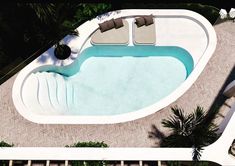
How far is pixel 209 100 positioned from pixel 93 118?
6.94 metres

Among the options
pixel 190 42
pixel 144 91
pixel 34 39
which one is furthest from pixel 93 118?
pixel 190 42

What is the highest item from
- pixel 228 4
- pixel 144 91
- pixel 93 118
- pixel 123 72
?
pixel 228 4

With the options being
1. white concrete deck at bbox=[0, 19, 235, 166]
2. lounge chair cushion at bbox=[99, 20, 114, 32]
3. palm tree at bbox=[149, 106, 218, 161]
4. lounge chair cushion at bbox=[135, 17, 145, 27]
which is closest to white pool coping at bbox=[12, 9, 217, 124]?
white concrete deck at bbox=[0, 19, 235, 166]

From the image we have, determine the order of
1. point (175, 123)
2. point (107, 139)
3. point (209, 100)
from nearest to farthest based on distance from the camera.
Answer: point (175, 123), point (107, 139), point (209, 100)

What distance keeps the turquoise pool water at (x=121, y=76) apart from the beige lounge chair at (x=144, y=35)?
0.48 metres

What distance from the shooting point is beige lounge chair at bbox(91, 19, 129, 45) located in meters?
23.5

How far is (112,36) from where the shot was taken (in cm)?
2372

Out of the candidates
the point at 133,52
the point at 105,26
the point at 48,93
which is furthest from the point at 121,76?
the point at 48,93

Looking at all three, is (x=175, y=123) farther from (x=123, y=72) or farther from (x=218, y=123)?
(x=123, y=72)

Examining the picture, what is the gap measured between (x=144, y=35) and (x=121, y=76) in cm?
312

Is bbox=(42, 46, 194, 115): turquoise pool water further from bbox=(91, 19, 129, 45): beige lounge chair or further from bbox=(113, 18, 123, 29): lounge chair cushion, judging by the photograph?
bbox=(113, 18, 123, 29): lounge chair cushion

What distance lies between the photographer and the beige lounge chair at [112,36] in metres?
23.5

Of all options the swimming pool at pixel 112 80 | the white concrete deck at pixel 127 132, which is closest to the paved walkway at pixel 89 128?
the white concrete deck at pixel 127 132

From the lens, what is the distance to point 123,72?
23859mm
